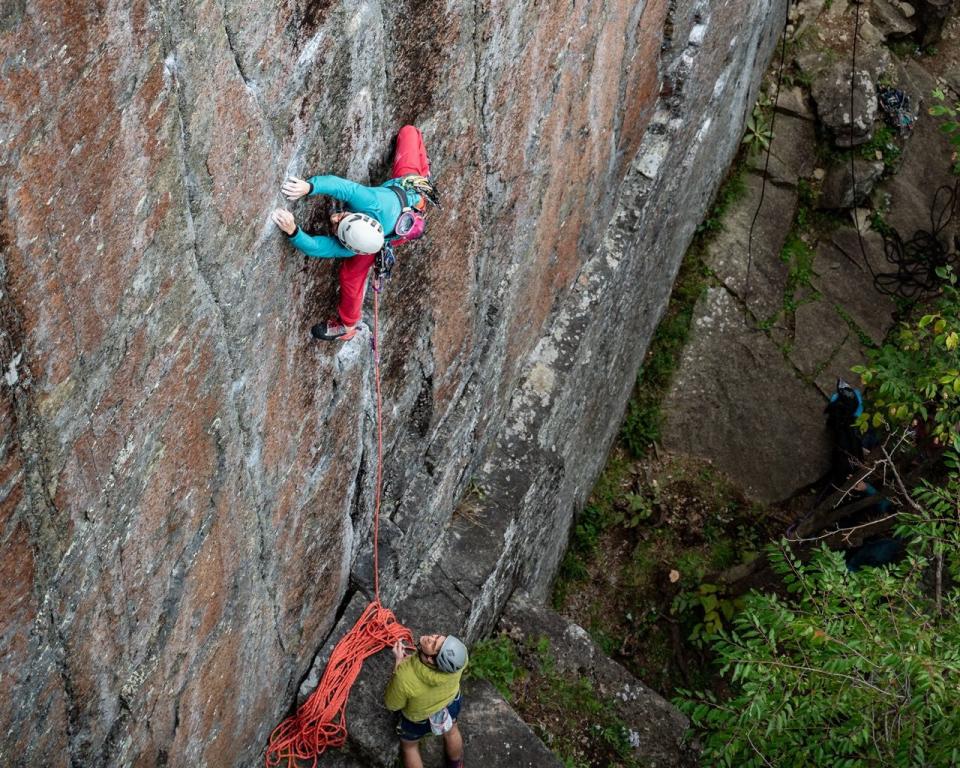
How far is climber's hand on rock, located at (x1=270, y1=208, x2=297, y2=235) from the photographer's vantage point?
126 inches

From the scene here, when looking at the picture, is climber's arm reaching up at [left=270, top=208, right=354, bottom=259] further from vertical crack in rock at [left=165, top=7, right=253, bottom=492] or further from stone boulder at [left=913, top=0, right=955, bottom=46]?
stone boulder at [left=913, top=0, right=955, bottom=46]

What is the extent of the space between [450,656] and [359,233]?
2.24 meters

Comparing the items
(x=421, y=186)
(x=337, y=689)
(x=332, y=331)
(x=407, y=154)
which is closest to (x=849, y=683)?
(x=337, y=689)

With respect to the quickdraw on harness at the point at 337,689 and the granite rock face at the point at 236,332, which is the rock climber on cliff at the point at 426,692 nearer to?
the quickdraw on harness at the point at 337,689

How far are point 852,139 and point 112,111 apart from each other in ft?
30.8

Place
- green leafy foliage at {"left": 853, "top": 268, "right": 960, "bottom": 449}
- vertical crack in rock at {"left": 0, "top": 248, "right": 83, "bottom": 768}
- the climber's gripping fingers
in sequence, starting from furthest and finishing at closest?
green leafy foliage at {"left": 853, "top": 268, "right": 960, "bottom": 449} < the climber's gripping fingers < vertical crack in rock at {"left": 0, "top": 248, "right": 83, "bottom": 768}

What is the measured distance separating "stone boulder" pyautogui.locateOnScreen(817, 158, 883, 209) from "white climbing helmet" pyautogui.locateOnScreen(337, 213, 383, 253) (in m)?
8.06

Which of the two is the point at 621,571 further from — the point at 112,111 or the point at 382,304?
the point at 112,111

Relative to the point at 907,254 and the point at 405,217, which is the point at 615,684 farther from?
the point at 907,254

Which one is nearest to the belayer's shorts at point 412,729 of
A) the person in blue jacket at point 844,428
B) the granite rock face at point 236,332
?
the granite rock face at point 236,332

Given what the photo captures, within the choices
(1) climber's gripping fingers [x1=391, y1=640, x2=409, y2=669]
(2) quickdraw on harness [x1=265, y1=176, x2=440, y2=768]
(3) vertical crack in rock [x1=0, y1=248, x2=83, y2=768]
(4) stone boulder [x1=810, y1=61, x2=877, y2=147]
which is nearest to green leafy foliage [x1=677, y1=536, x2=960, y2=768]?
(1) climber's gripping fingers [x1=391, y1=640, x2=409, y2=669]

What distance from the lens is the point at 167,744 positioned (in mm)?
3865

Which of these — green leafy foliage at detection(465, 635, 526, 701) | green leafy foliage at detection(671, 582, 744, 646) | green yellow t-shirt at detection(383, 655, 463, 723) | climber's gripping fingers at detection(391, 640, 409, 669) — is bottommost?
green leafy foliage at detection(671, 582, 744, 646)

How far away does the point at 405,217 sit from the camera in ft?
12.3
